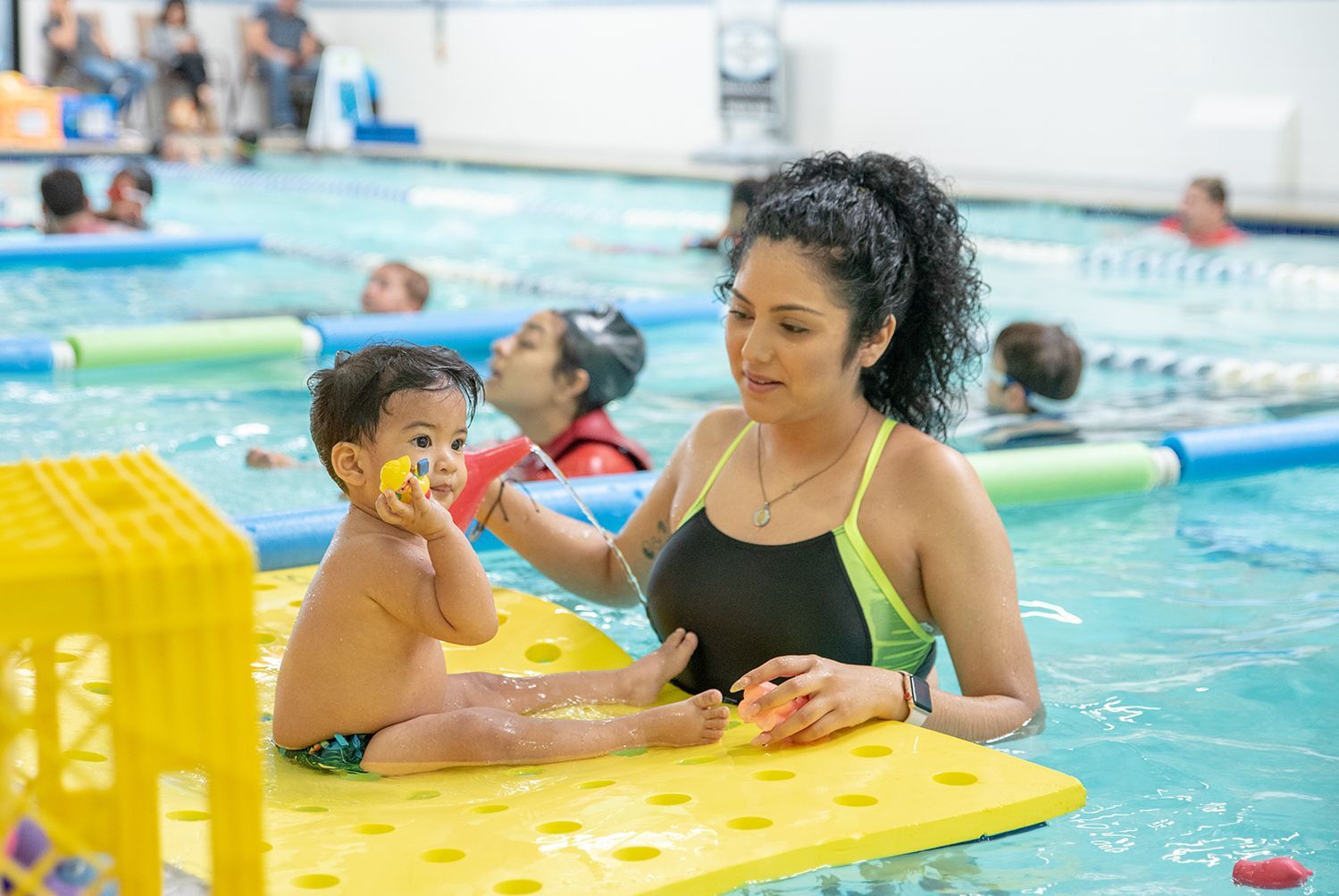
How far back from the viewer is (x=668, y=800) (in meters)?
2.22

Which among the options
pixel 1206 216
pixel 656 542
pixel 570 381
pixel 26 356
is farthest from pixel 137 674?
pixel 1206 216

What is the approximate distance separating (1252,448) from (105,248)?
6685 millimetres

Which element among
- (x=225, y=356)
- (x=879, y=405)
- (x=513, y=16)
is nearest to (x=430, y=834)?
(x=879, y=405)

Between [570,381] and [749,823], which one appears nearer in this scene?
[749,823]

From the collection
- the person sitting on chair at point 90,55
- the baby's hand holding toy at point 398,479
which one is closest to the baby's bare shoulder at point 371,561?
the baby's hand holding toy at point 398,479

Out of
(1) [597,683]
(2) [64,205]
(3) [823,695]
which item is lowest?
(1) [597,683]

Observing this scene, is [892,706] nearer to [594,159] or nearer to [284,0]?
[594,159]

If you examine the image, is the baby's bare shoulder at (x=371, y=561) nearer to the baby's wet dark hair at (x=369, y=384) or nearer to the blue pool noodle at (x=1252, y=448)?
the baby's wet dark hair at (x=369, y=384)

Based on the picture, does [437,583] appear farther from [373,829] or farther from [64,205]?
[64,205]

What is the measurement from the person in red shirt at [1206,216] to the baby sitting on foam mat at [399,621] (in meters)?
9.00

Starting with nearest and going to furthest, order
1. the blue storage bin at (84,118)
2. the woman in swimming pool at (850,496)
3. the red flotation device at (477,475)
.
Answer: the woman in swimming pool at (850,496), the red flotation device at (477,475), the blue storage bin at (84,118)

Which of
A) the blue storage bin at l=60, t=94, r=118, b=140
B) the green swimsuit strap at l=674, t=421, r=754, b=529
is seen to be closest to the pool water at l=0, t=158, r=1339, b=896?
the green swimsuit strap at l=674, t=421, r=754, b=529

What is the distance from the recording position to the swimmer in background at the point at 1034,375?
541cm

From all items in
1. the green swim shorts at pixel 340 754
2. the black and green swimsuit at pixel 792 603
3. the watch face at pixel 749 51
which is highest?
the watch face at pixel 749 51
